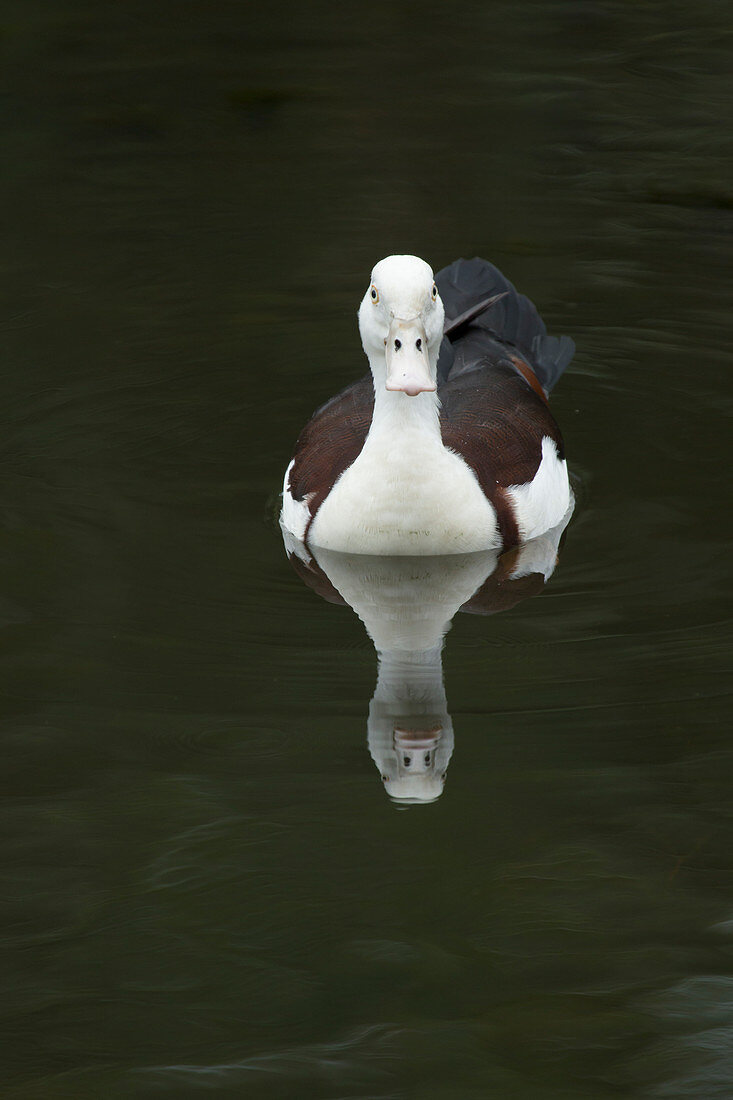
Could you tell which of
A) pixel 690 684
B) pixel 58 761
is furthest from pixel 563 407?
pixel 58 761

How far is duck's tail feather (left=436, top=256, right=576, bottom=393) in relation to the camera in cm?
913

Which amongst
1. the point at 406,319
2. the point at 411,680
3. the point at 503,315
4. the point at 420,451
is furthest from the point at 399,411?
the point at 503,315

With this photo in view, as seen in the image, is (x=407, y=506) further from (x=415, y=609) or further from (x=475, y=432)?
(x=475, y=432)

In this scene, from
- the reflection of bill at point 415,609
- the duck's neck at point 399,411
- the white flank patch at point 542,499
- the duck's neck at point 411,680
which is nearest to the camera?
the reflection of bill at point 415,609

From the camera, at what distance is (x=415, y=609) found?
7246mm

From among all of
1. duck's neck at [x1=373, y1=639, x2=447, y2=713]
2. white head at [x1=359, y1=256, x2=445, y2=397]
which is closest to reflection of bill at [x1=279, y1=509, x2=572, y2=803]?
duck's neck at [x1=373, y1=639, x2=447, y2=713]

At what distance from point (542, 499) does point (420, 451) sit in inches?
28.8

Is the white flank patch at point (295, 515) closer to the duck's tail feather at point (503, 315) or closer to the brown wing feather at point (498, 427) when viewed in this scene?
the brown wing feather at point (498, 427)

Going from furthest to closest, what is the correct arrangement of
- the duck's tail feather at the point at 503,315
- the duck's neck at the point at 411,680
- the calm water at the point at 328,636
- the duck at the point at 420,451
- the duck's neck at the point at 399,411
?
the duck's tail feather at the point at 503,315 → the duck's neck at the point at 399,411 → the duck at the point at 420,451 → the duck's neck at the point at 411,680 → the calm water at the point at 328,636

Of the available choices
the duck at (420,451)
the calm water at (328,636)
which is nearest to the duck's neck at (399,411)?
the duck at (420,451)

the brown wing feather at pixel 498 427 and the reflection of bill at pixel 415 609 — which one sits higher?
the brown wing feather at pixel 498 427

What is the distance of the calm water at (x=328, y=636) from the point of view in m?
4.77

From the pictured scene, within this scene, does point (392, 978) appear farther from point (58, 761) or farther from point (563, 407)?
point (563, 407)

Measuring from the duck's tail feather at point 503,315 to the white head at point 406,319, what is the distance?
6.21ft
